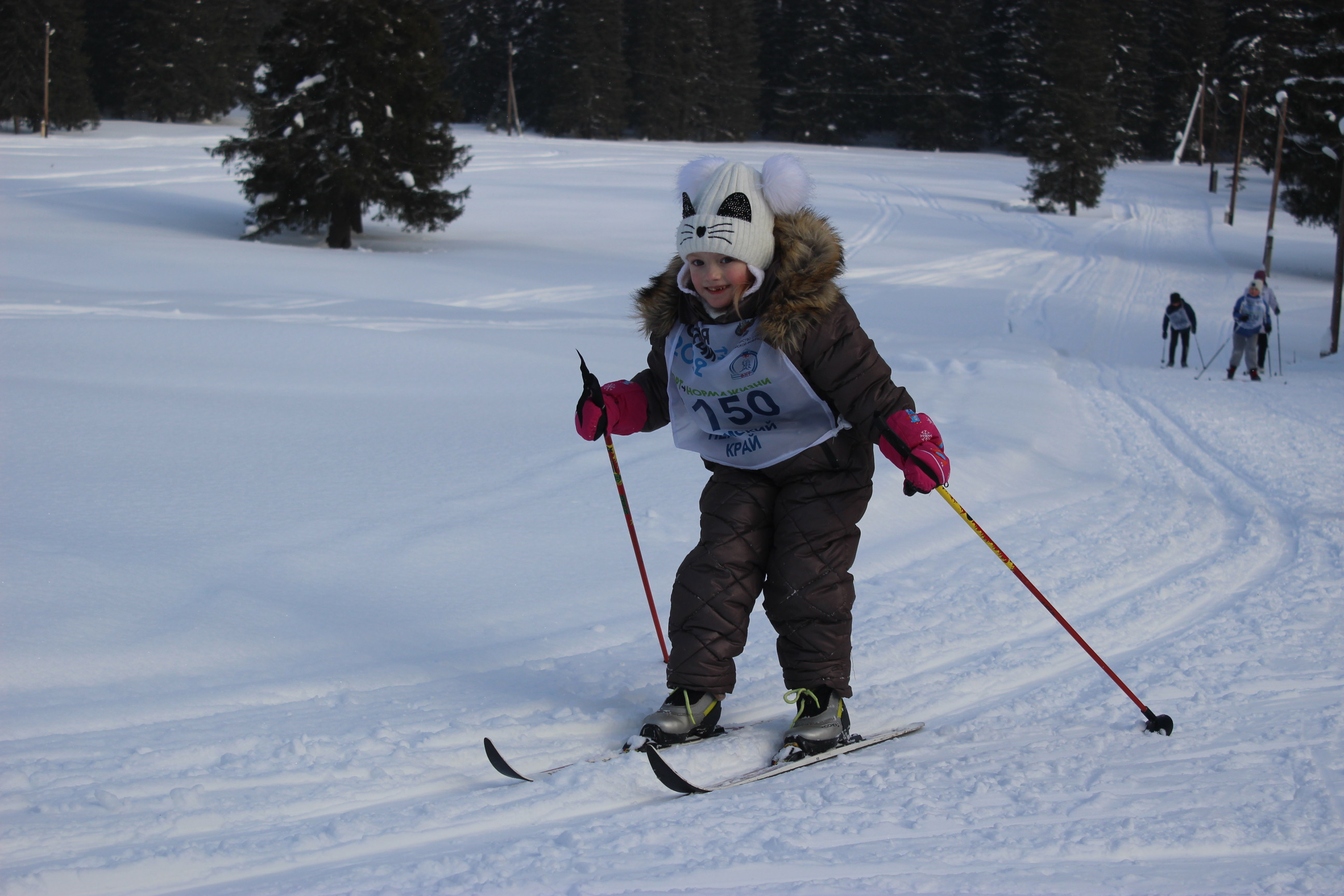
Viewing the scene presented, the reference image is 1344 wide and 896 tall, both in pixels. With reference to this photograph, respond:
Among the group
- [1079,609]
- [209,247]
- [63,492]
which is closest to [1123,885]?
[1079,609]

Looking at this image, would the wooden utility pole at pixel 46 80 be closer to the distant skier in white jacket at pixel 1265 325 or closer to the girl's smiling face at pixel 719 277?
the distant skier in white jacket at pixel 1265 325

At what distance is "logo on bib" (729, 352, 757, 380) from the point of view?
9.23 ft

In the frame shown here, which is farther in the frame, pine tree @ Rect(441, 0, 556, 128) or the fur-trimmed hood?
pine tree @ Rect(441, 0, 556, 128)

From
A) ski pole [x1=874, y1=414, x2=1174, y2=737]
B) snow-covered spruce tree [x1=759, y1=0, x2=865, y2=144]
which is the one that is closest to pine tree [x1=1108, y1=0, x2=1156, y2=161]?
snow-covered spruce tree [x1=759, y1=0, x2=865, y2=144]

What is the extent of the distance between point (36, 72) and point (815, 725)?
43885 millimetres

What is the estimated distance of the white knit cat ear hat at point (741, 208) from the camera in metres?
2.81

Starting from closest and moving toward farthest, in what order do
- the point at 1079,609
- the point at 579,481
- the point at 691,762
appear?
the point at 691,762 → the point at 1079,609 → the point at 579,481

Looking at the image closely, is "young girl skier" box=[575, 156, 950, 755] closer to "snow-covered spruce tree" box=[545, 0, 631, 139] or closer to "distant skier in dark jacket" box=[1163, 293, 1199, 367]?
"distant skier in dark jacket" box=[1163, 293, 1199, 367]

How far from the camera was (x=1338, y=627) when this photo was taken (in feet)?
12.6

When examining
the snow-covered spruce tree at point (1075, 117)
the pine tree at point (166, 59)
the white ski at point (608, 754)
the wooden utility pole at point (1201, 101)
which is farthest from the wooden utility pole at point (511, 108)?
the white ski at point (608, 754)

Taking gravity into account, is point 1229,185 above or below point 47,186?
above

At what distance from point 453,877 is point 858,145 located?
64967mm

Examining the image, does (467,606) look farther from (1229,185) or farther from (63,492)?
(1229,185)

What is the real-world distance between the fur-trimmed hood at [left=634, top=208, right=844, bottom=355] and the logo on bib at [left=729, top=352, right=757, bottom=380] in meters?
0.08
